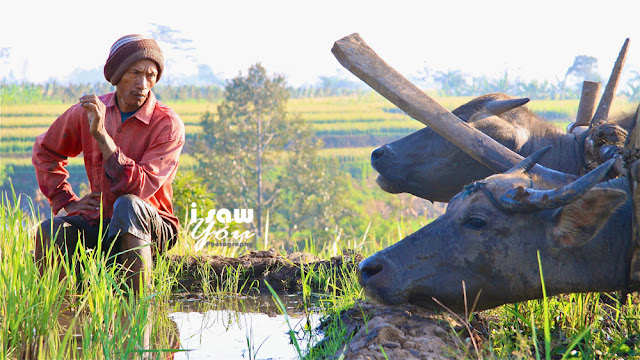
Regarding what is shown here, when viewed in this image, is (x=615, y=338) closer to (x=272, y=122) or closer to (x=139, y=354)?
(x=139, y=354)

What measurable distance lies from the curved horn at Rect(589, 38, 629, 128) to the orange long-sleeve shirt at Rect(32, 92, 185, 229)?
2.52 meters

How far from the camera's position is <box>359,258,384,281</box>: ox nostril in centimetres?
305

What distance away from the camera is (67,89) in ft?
145

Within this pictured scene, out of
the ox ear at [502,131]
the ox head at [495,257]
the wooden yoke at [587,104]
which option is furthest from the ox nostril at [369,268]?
the wooden yoke at [587,104]

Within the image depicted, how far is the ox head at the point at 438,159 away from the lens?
A: 4.50 meters

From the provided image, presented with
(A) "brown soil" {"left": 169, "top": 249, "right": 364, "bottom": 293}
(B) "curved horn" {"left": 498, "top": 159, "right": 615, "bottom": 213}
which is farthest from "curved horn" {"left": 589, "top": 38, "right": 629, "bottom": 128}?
(A) "brown soil" {"left": 169, "top": 249, "right": 364, "bottom": 293}

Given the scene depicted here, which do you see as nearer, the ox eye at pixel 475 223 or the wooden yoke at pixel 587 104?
the ox eye at pixel 475 223

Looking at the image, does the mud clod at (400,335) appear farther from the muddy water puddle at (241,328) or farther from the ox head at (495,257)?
the muddy water puddle at (241,328)

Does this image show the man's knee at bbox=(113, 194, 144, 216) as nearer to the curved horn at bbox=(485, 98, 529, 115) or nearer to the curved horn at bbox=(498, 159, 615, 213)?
the curved horn at bbox=(498, 159, 615, 213)

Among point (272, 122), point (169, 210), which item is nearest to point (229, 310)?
point (169, 210)

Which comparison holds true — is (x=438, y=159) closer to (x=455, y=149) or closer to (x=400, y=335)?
(x=455, y=149)

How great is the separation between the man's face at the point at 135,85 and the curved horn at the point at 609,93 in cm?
265

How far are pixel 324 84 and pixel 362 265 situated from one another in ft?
178

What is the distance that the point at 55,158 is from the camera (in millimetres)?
4320
